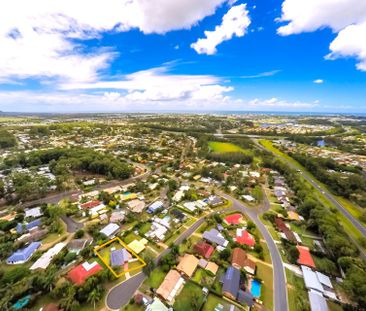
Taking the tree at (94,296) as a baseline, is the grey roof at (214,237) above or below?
below

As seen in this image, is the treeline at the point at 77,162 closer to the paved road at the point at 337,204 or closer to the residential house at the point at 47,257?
the residential house at the point at 47,257

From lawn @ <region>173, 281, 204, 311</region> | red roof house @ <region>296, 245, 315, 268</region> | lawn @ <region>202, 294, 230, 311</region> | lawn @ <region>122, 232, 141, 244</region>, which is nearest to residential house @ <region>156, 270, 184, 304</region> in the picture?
lawn @ <region>173, 281, 204, 311</region>

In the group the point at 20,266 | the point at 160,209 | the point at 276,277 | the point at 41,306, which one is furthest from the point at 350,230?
the point at 20,266

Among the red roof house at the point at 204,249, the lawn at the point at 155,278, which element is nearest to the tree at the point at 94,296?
the lawn at the point at 155,278

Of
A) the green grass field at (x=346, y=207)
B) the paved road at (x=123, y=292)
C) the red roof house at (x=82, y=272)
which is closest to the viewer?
the paved road at (x=123, y=292)

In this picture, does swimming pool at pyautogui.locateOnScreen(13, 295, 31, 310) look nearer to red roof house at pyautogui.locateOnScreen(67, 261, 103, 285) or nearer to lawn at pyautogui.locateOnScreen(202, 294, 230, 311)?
red roof house at pyautogui.locateOnScreen(67, 261, 103, 285)

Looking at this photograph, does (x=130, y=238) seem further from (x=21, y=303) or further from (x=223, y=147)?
(x=223, y=147)
